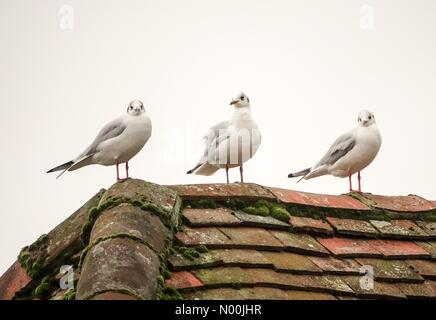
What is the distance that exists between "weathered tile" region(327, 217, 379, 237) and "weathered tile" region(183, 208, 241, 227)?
0.91 meters

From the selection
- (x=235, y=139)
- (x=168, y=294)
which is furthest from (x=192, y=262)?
(x=235, y=139)

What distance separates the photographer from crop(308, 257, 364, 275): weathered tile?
5.37 m

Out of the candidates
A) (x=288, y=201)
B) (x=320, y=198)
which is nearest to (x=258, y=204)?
(x=288, y=201)

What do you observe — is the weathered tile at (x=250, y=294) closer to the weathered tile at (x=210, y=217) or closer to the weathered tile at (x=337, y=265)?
the weathered tile at (x=337, y=265)

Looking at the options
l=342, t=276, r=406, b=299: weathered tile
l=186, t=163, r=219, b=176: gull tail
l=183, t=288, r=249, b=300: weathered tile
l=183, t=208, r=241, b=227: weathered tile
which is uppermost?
l=186, t=163, r=219, b=176: gull tail

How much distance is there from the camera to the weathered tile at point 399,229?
6.28 meters

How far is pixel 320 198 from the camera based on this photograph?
6500 millimetres

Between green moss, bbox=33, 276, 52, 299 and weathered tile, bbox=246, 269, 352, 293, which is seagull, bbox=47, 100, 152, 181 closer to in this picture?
Result: green moss, bbox=33, 276, 52, 299

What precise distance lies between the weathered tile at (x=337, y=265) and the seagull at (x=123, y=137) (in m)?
3.12

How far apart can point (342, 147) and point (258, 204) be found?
173 inches

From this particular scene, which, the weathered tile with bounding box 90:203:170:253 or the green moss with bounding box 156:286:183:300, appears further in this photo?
the weathered tile with bounding box 90:203:170:253

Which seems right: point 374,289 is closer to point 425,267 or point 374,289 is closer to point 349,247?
point 349,247

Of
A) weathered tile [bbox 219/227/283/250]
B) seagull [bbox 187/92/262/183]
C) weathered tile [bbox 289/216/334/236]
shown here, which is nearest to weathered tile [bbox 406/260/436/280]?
weathered tile [bbox 289/216/334/236]

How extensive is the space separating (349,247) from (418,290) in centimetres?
61
